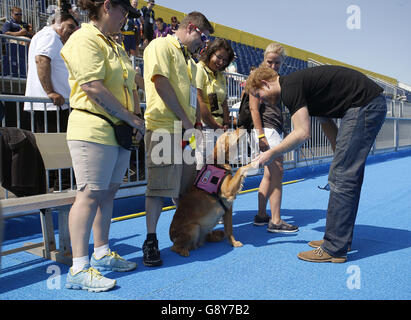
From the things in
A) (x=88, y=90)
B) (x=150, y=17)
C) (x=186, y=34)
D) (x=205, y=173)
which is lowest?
(x=205, y=173)

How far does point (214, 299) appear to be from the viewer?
7.03 ft

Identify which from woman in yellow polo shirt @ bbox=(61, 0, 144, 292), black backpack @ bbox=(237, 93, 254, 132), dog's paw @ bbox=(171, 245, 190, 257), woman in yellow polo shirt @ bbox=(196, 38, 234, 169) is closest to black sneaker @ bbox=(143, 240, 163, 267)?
dog's paw @ bbox=(171, 245, 190, 257)

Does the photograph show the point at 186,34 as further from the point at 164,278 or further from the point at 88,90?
the point at 164,278

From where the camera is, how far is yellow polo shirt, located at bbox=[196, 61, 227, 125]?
356cm

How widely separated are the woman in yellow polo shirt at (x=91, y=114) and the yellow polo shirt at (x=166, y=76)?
0.33 meters

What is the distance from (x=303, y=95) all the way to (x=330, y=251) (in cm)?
125

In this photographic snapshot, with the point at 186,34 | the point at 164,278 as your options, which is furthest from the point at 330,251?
the point at 186,34

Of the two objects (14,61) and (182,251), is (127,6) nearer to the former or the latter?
(182,251)

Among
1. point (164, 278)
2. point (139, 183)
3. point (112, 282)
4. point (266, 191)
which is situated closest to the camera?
point (112, 282)

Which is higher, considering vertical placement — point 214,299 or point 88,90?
point 88,90

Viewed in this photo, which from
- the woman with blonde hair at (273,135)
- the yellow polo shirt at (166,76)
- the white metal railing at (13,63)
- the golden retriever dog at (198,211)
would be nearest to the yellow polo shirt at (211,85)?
the woman with blonde hair at (273,135)

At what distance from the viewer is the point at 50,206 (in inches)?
101

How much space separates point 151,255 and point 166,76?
1403mm
